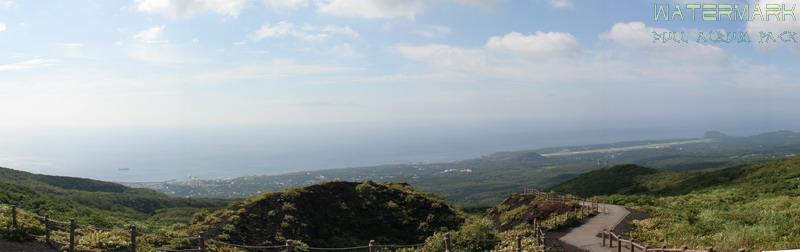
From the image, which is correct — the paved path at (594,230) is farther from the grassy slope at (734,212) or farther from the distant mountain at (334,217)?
the distant mountain at (334,217)

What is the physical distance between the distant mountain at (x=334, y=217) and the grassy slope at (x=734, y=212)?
13015 millimetres

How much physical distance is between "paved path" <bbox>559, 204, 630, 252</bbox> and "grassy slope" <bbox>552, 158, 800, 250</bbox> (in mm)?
1935

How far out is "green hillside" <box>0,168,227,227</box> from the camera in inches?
1600

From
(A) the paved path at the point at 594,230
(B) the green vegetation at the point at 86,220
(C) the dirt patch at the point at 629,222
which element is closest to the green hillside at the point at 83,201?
(B) the green vegetation at the point at 86,220

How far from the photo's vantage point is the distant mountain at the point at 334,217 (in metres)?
29.9

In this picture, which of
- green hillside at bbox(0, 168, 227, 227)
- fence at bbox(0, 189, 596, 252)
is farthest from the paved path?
green hillside at bbox(0, 168, 227, 227)

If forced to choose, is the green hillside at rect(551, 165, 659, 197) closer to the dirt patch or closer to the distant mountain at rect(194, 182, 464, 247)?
the dirt patch

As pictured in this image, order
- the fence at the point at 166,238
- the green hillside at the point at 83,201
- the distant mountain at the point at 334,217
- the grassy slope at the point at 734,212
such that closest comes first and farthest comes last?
the fence at the point at 166,238 < the grassy slope at the point at 734,212 < the distant mountain at the point at 334,217 < the green hillside at the point at 83,201

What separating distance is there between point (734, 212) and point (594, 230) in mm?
9251

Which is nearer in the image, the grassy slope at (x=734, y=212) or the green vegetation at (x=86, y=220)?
the green vegetation at (x=86, y=220)

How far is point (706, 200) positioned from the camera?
1719 inches

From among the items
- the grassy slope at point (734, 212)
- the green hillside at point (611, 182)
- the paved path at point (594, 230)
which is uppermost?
the grassy slope at point (734, 212)

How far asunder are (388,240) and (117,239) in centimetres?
1490

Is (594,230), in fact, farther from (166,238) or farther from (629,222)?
(166,238)
